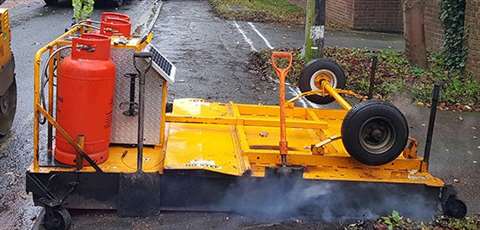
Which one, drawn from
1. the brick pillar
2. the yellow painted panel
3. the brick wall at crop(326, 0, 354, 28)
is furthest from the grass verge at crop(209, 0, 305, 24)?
the yellow painted panel

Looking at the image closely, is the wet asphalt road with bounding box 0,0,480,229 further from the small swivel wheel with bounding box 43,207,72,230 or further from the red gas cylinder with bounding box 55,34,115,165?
the red gas cylinder with bounding box 55,34,115,165

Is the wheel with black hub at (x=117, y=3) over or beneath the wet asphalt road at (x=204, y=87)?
over

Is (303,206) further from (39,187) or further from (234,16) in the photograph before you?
(234,16)

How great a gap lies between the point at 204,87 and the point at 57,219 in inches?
220

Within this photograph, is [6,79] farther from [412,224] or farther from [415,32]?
[415,32]

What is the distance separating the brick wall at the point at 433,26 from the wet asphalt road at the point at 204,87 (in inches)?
44.2

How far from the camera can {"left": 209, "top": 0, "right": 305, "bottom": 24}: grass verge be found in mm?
20812

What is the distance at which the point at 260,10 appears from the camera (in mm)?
23000

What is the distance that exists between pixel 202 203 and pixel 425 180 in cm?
191

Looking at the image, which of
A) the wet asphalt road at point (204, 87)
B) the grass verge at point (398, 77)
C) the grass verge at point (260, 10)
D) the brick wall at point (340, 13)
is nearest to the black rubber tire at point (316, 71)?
the wet asphalt road at point (204, 87)

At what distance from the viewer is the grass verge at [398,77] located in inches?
386

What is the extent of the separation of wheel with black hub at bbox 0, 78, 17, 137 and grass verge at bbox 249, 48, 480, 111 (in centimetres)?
470

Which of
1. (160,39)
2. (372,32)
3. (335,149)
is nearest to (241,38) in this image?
(160,39)

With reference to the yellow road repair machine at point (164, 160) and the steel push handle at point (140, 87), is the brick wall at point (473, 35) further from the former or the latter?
the steel push handle at point (140, 87)
